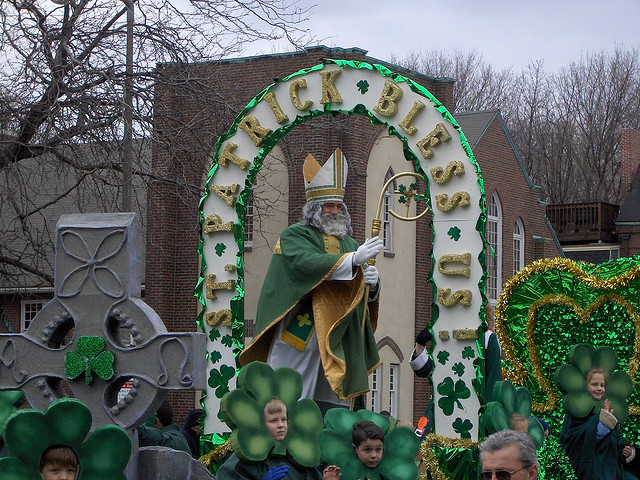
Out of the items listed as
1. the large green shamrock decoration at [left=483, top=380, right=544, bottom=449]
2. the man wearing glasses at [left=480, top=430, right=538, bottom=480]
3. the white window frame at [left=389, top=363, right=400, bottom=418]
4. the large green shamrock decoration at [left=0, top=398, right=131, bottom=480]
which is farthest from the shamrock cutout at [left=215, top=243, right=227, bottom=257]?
the white window frame at [left=389, top=363, right=400, bottom=418]

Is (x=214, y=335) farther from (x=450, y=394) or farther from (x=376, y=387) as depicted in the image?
(x=376, y=387)

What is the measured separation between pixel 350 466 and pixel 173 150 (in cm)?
893

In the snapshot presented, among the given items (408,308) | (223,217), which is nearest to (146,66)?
(223,217)

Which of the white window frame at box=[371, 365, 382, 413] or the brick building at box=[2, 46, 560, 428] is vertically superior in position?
the brick building at box=[2, 46, 560, 428]

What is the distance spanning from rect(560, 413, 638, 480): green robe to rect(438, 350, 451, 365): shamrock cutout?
1048 millimetres

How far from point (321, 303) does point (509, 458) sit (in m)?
3.79

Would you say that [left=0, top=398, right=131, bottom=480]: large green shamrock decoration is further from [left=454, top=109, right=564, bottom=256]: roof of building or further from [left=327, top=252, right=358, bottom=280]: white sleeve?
[left=454, top=109, right=564, bottom=256]: roof of building

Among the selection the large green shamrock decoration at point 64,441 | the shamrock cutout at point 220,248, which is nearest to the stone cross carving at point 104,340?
the large green shamrock decoration at point 64,441

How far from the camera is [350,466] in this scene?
6539 millimetres

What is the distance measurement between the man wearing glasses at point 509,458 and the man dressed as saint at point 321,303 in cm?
334

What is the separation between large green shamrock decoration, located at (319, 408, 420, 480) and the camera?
6.52 metres

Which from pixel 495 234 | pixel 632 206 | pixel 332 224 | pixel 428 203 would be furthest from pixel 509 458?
pixel 632 206

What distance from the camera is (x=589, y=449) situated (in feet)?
27.1

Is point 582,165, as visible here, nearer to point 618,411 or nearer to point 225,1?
point 225,1
